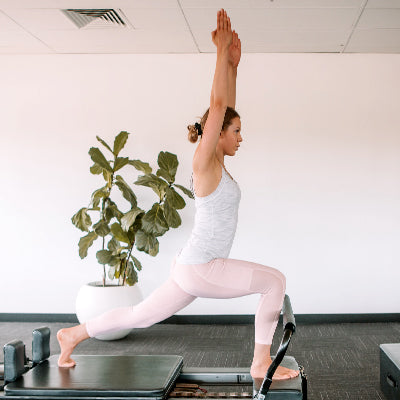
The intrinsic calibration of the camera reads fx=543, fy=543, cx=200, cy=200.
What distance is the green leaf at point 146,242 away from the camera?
14.4 feet

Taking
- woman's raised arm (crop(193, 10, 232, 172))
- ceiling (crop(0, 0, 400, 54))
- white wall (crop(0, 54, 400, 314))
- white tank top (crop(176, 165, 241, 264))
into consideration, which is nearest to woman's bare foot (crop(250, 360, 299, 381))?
white tank top (crop(176, 165, 241, 264))

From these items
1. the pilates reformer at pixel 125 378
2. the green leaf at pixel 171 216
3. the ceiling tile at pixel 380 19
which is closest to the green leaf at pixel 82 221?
the green leaf at pixel 171 216

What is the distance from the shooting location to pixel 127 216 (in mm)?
4445

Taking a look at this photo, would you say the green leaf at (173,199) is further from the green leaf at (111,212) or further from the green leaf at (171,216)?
the green leaf at (111,212)

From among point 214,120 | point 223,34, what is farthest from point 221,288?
point 223,34

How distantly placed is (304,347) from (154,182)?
1.77 meters

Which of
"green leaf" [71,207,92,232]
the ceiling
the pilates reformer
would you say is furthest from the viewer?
"green leaf" [71,207,92,232]

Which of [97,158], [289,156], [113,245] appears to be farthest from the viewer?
[289,156]

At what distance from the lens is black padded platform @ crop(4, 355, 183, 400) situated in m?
2.07

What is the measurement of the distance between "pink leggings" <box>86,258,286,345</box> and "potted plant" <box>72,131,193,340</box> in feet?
6.88

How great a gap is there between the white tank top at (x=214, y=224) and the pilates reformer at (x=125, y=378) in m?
0.36

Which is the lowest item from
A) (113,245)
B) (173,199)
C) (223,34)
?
(113,245)

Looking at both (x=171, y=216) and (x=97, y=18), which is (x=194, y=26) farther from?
(x=171, y=216)

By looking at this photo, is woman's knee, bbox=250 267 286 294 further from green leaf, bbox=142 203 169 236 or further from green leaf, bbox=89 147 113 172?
green leaf, bbox=89 147 113 172
